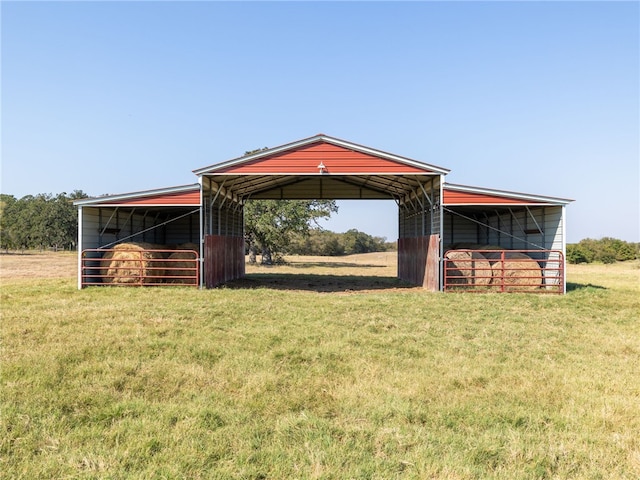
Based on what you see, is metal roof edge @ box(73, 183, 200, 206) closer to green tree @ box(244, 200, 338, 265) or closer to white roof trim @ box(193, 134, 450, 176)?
white roof trim @ box(193, 134, 450, 176)

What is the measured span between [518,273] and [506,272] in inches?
14.0

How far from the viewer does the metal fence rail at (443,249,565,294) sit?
575 inches

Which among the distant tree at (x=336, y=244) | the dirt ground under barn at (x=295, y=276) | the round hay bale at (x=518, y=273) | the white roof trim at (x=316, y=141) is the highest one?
the white roof trim at (x=316, y=141)

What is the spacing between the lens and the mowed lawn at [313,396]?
3.74 metres

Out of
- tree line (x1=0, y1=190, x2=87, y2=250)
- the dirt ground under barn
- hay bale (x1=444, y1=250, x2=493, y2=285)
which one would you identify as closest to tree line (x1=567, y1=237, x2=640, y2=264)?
the dirt ground under barn

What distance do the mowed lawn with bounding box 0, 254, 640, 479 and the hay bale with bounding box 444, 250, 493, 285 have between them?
5458 millimetres

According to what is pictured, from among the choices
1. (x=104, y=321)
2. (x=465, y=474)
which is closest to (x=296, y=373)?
(x=465, y=474)

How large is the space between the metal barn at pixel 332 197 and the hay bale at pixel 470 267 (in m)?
0.05

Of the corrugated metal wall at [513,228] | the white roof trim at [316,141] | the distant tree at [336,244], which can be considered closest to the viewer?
the white roof trim at [316,141]

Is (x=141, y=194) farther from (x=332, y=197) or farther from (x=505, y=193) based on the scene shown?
(x=505, y=193)

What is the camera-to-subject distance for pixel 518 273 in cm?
1520

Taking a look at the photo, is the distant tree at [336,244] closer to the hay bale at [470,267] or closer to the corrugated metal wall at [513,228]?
the corrugated metal wall at [513,228]

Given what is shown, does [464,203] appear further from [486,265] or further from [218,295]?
[218,295]

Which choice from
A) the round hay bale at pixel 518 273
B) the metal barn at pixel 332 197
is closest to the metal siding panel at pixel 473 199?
the metal barn at pixel 332 197
